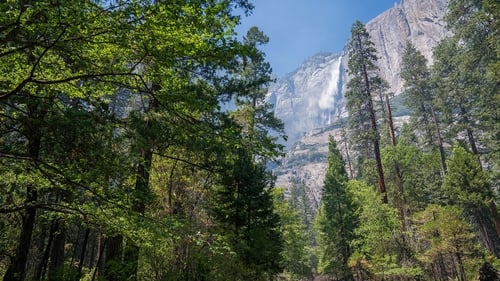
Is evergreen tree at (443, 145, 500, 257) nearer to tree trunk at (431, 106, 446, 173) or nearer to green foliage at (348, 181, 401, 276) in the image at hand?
green foliage at (348, 181, 401, 276)

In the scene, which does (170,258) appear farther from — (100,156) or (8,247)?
(8,247)

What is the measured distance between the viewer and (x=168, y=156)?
9508 millimetres

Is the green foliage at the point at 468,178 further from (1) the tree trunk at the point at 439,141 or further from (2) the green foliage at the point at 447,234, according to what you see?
(1) the tree trunk at the point at 439,141

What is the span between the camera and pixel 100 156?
5.84 metres

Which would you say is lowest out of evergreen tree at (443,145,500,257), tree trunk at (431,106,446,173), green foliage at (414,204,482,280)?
green foliage at (414,204,482,280)

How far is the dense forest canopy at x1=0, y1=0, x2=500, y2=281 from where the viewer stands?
14.6 feet

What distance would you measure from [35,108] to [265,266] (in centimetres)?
1142

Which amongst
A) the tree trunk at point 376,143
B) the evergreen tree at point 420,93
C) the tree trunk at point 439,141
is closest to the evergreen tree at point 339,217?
the tree trunk at point 376,143

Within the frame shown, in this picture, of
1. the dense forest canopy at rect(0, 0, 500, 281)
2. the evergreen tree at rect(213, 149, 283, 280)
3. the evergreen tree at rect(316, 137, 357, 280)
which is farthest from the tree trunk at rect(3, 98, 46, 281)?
the evergreen tree at rect(316, 137, 357, 280)

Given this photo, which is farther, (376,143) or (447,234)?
(376,143)

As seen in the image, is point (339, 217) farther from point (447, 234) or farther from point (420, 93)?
point (420, 93)

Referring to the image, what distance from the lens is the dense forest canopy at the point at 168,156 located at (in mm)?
4461

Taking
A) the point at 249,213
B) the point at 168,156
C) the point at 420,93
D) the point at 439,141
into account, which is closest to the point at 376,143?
the point at 249,213

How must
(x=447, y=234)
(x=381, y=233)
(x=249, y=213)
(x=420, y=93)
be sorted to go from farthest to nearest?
(x=420, y=93) < (x=381, y=233) < (x=447, y=234) < (x=249, y=213)
